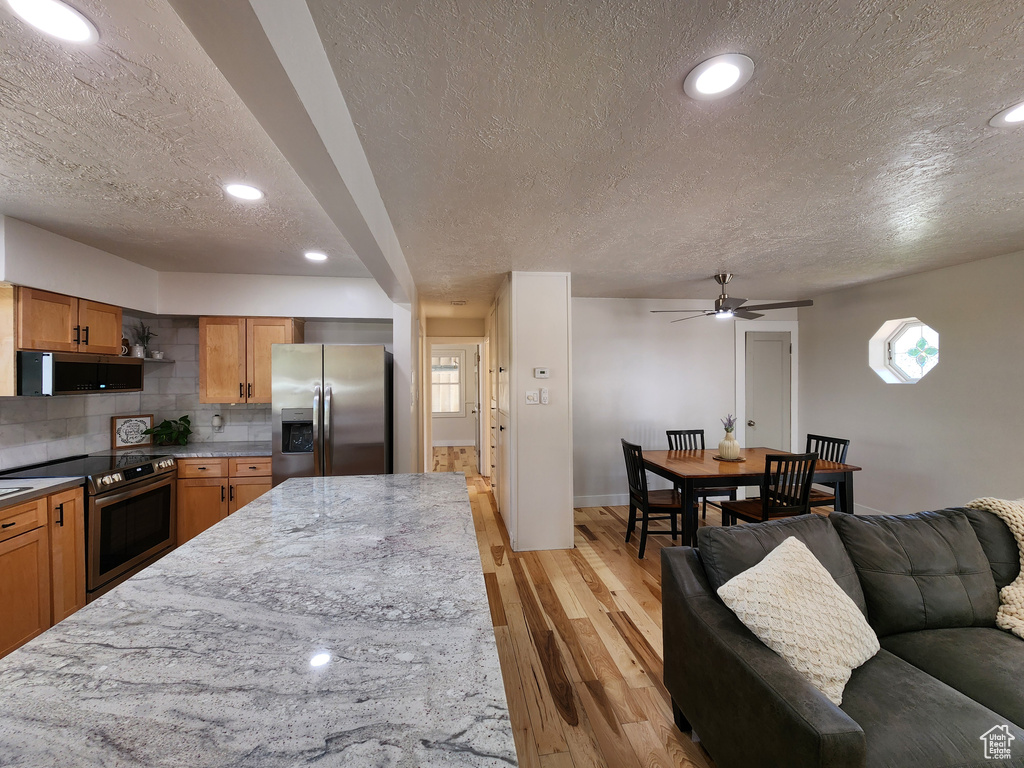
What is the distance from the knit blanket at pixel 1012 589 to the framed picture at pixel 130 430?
214 inches

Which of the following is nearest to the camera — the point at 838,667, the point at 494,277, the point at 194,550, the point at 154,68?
the point at 154,68

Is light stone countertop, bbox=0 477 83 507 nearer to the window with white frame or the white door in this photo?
the white door

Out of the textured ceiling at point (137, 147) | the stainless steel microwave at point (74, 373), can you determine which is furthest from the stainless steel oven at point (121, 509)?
the textured ceiling at point (137, 147)

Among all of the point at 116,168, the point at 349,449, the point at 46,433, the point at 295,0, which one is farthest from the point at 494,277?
the point at 46,433

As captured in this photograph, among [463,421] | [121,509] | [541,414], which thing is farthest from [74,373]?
[463,421]

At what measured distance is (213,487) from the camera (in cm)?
341

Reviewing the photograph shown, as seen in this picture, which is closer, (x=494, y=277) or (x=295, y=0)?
(x=295, y=0)

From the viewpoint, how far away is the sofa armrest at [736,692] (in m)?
1.02

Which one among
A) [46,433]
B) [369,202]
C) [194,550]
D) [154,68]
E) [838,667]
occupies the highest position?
[154,68]

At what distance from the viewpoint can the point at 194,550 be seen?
4.72 feet

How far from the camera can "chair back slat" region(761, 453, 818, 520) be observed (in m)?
3.02

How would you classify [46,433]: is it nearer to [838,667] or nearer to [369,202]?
[369,202]

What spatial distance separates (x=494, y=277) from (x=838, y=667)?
10.5ft

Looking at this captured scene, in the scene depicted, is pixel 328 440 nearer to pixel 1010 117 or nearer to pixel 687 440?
pixel 687 440
